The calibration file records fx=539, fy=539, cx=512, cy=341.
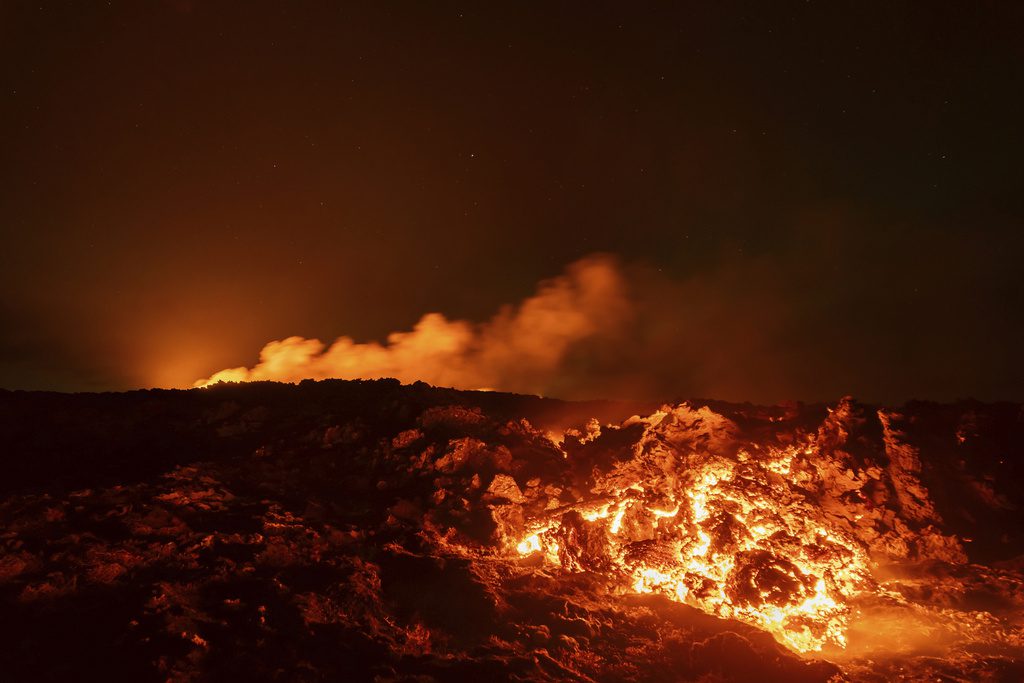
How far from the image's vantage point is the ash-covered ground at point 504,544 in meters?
7.78

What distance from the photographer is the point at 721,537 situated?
1108 centimetres

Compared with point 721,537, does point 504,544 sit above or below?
below

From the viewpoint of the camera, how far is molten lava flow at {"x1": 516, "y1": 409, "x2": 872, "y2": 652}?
399 inches

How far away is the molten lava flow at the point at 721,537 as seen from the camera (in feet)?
33.3

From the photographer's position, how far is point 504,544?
1152 cm

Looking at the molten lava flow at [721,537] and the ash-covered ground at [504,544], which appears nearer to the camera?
the ash-covered ground at [504,544]

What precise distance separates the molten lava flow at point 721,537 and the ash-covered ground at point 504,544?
0.05 m

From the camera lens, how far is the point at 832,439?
12.2 meters

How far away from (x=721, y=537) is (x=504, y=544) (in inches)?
177

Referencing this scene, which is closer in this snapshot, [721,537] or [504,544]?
[721,537]

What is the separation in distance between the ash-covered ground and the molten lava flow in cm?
5

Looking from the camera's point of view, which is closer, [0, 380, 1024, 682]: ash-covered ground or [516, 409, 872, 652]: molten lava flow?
[0, 380, 1024, 682]: ash-covered ground

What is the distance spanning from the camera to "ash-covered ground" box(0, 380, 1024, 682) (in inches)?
306

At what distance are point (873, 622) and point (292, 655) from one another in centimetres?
1122
